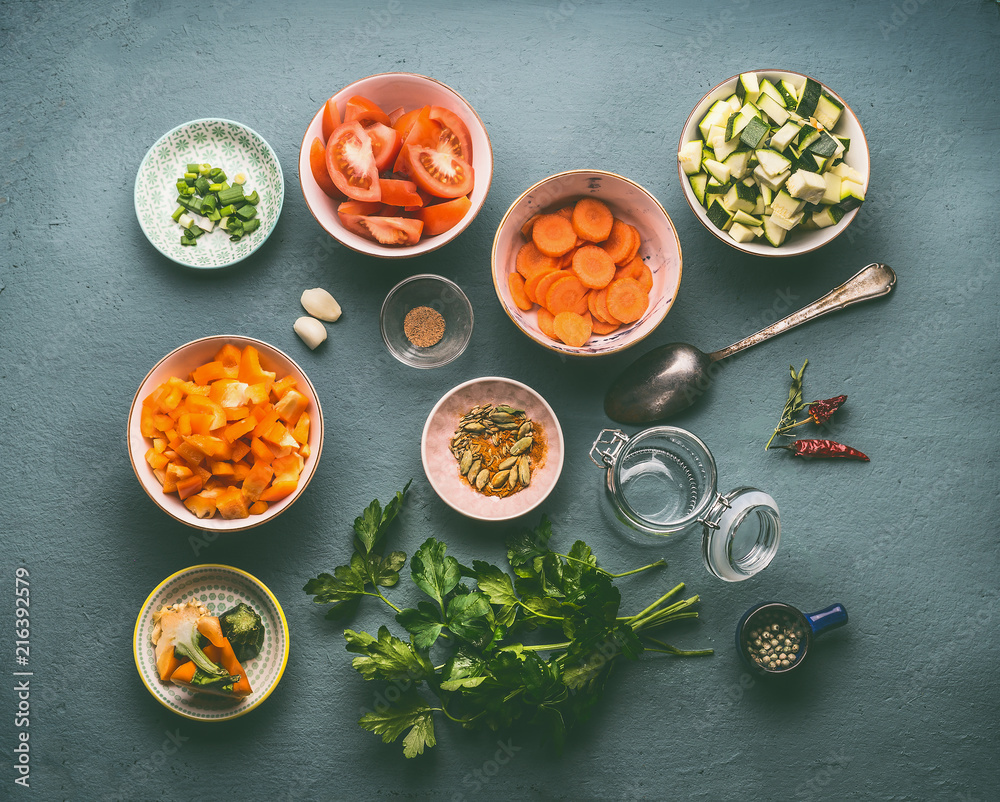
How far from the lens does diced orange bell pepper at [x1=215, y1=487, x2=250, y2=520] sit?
6.48 ft

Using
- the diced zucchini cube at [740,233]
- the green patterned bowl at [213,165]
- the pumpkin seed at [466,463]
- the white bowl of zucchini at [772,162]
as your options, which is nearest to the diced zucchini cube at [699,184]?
the white bowl of zucchini at [772,162]

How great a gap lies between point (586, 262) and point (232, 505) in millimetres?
1341

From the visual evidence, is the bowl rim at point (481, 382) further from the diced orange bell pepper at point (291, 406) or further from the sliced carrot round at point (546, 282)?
the diced orange bell pepper at point (291, 406)

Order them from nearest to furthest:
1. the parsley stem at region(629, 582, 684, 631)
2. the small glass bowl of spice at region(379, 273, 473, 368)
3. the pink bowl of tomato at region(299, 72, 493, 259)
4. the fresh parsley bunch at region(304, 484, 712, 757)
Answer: the fresh parsley bunch at region(304, 484, 712, 757) < the pink bowl of tomato at region(299, 72, 493, 259) < the parsley stem at region(629, 582, 684, 631) < the small glass bowl of spice at region(379, 273, 473, 368)

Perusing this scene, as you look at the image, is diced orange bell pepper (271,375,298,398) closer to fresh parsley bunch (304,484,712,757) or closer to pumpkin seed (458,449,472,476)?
fresh parsley bunch (304,484,712,757)

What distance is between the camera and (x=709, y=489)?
217cm

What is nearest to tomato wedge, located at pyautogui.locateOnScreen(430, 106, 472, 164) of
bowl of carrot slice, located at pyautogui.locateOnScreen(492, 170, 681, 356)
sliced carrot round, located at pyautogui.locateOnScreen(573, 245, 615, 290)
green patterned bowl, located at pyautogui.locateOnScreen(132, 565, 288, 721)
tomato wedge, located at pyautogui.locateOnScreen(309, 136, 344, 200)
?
bowl of carrot slice, located at pyautogui.locateOnScreen(492, 170, 681, 356)

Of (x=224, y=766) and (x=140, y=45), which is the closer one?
(x=224, y=766)

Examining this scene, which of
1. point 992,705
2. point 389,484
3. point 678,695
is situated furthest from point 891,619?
point 389,484

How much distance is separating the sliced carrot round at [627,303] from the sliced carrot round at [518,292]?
10.7 inches

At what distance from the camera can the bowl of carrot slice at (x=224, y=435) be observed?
198 centimetres

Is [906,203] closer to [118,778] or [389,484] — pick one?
[389,484]

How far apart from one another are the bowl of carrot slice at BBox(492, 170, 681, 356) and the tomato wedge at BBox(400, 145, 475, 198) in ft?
0.60

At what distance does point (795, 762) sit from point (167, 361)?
95.1 inches
